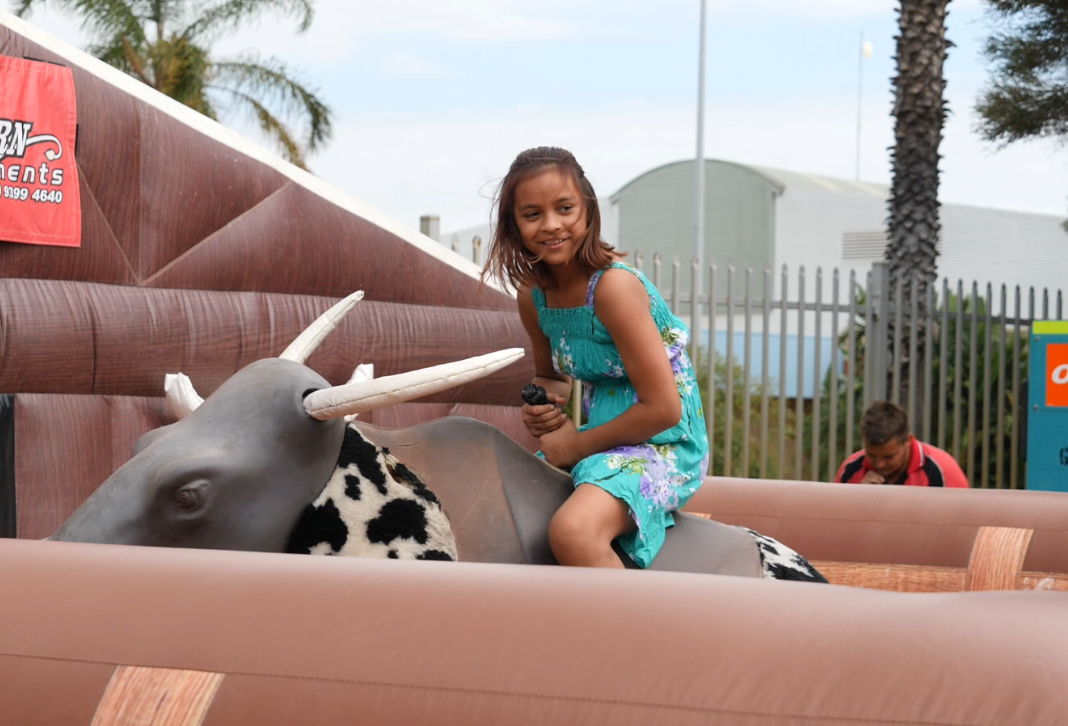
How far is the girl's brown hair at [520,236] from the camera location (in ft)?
6.81

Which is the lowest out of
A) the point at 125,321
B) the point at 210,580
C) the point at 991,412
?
the point at 991,412

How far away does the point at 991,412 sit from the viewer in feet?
29.4

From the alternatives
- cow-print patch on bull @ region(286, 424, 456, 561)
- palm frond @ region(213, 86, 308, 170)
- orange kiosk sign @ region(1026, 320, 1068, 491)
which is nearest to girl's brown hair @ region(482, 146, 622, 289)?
cow-print patch on bull @ region(286, 424, 456, 561)

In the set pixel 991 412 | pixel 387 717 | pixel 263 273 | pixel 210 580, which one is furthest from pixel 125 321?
pixel 991 412

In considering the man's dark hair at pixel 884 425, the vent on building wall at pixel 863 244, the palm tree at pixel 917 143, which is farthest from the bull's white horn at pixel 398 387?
the vent on building wall at pixel 863 244

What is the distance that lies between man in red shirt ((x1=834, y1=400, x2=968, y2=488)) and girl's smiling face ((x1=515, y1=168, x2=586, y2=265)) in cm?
266

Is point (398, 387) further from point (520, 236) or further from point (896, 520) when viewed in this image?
point (896, 520)

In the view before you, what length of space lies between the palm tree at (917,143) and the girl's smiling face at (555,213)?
635cm

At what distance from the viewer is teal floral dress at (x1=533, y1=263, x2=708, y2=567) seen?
200 centimetres

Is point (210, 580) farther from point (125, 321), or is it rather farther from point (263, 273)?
point (263, 273)

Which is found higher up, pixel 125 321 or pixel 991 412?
pixel 125 321

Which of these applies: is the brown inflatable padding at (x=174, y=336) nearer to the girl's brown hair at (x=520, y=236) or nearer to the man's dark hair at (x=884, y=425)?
the girl's brown hair at (x=520, y=236)

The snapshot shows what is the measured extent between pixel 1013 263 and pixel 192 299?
67.4ft

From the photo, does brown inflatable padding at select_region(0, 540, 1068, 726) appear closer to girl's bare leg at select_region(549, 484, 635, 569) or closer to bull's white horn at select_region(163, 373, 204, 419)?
girl's bare leg at select_region(549, 484, 635, 569)
